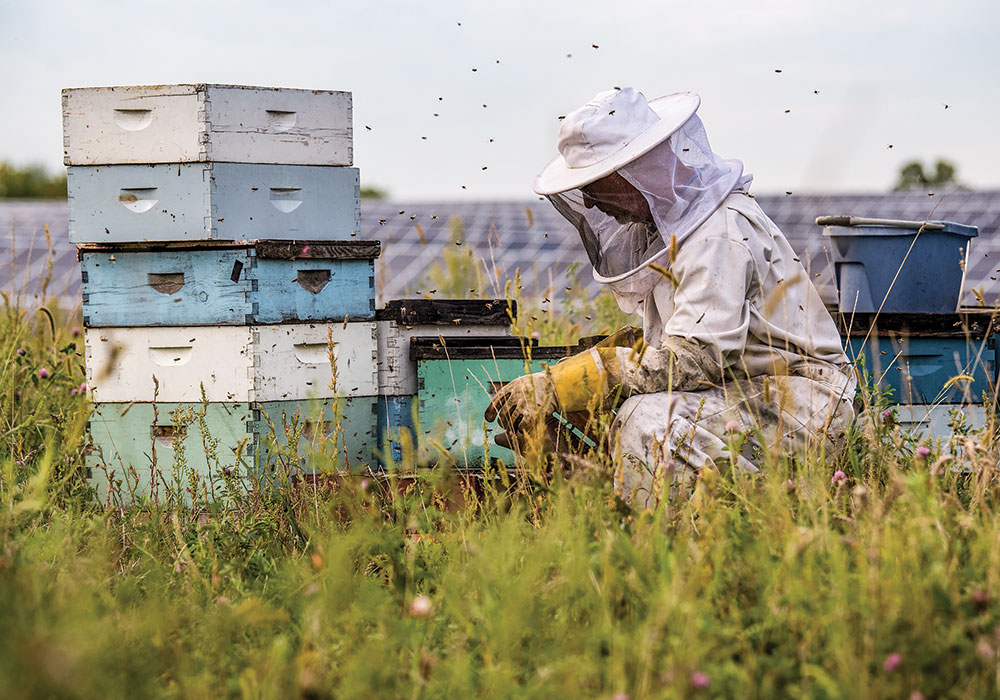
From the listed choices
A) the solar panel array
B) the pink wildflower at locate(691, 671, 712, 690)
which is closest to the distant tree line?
the solar panel array

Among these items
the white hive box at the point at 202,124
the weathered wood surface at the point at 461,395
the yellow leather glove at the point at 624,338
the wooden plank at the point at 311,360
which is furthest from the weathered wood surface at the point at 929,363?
the white hive box at the point at 202,124

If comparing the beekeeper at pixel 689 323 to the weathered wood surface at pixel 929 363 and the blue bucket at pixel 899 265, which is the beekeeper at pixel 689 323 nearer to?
the weathered wood surface at pixel 929 363

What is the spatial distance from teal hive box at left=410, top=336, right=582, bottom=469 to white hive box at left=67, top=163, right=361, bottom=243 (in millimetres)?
692

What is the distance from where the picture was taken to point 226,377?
12.1ft

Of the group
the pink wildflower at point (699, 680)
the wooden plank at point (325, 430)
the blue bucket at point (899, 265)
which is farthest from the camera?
the blue bucket at point (899, 265)

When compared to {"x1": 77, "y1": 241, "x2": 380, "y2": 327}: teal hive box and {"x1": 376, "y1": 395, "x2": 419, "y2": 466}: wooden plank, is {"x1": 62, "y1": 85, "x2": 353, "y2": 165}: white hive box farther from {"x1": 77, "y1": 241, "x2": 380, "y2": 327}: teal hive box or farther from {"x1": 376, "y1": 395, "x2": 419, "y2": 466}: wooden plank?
{"x1": 376, "y1": 395, "x2": 419, "y2": 466}: wooden plank

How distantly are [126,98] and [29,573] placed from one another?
2328 mm

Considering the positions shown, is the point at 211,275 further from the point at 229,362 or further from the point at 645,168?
the point at 645,168

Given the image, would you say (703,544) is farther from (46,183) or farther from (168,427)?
(46,183)

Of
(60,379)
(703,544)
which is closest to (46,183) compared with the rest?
(60,379)

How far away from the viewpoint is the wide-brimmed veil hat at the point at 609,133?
3119 mm

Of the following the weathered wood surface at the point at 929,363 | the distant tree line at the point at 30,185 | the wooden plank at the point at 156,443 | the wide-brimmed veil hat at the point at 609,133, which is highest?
the distant tree line at the point at 30,185

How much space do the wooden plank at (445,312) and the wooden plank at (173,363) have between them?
645mm

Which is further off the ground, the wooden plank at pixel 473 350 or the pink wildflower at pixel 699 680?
the wooden plank at pixel 473 350
